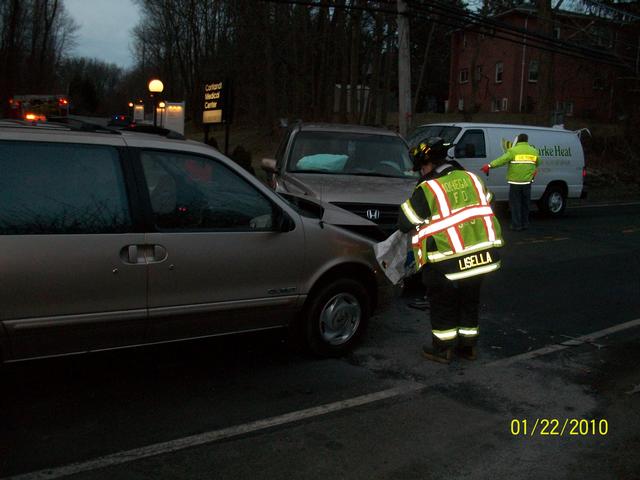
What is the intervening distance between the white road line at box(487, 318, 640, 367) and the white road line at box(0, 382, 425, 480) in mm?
1013

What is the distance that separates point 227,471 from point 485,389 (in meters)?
2.19

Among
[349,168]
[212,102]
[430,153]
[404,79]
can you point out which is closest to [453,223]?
[430,153]

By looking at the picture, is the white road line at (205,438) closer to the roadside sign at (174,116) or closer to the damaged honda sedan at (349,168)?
the damaged honda sedan at (349,168)

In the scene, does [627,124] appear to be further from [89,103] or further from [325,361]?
[89,103]

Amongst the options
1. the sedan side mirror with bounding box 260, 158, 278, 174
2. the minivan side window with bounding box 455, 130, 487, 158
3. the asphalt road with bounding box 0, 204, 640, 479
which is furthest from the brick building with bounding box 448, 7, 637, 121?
the asphalt road with bounding box 0, 204, 640, 479

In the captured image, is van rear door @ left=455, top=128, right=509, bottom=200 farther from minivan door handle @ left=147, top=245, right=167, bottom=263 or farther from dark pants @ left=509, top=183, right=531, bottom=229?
minivan door handle @ left=147, top=245, right=167, bottom=263

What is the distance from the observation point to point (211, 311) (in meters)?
4.79

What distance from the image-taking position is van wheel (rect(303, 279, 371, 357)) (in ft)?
17.7

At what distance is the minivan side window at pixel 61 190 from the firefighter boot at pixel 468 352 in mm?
2938

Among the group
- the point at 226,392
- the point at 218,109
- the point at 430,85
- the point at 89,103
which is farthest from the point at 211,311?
the point at 89,103

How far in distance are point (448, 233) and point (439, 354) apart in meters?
1.06

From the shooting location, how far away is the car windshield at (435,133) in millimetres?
14594

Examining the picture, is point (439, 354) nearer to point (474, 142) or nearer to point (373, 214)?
point (373, 214)
